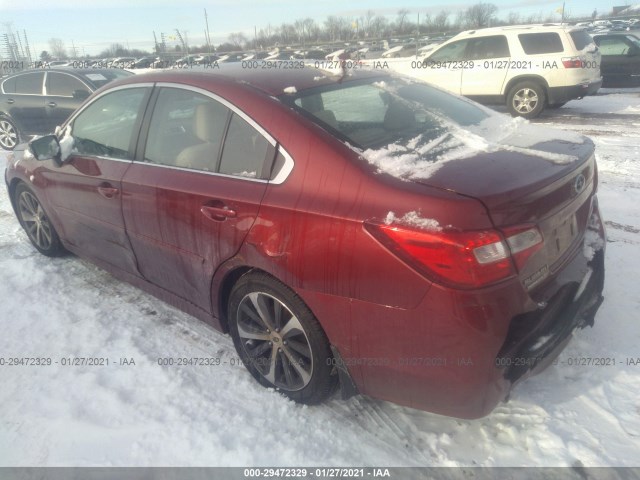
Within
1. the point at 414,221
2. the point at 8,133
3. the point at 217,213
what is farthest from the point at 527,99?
the point at 8,133

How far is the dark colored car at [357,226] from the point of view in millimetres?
1839

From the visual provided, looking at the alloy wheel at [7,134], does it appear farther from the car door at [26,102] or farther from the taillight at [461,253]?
the taillight at [461,253]

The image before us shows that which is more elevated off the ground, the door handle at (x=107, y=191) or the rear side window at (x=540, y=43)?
the rear side window at (x=540, y=43)

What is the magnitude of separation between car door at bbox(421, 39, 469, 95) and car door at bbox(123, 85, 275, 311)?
29.8 feet

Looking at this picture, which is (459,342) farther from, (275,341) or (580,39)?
(580,39)

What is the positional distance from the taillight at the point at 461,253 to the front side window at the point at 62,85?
884 cm

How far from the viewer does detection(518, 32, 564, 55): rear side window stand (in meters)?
9.70

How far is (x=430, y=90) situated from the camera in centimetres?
315

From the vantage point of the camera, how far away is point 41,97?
9297 millimetres

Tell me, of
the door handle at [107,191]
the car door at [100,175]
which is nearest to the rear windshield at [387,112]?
the car door at [100,175]

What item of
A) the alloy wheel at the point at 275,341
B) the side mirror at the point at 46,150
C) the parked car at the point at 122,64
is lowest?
the alloy wheel at the point at 275,341

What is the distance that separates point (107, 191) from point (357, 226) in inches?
78.5

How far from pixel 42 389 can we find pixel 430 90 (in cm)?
300

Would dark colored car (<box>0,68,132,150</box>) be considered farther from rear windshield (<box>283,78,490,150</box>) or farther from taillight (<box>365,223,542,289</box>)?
taillight (<box>365,223,542,289</box>)
